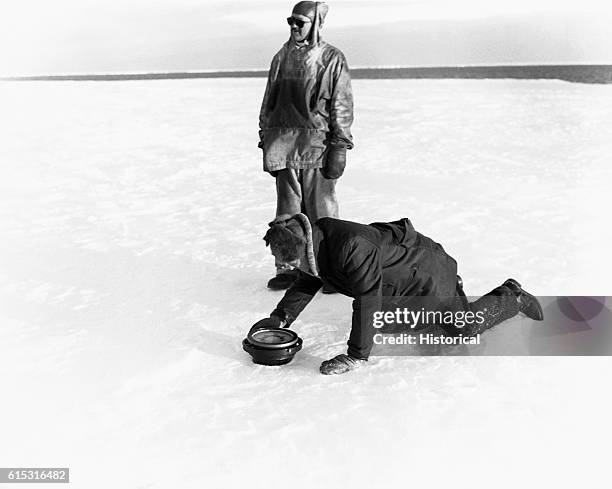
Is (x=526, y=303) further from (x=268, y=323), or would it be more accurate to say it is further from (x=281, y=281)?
(x=281, y=281)

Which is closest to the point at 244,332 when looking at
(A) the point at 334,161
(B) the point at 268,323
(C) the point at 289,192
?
(B) the point at 268,323

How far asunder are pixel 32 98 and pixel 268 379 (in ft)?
46.0

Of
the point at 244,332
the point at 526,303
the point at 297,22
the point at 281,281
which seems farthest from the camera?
the point at 281,281

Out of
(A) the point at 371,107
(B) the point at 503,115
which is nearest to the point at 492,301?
(B) the point at 503,115

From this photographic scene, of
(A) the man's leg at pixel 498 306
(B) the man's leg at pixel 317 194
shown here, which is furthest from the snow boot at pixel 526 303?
(B) the man's leg at pixel 317 194

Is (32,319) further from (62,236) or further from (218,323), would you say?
(62,236)

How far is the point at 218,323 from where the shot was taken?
12.4ft

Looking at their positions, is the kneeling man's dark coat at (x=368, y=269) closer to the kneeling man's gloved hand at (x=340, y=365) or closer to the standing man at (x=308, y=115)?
the kneeling man's gloved hand at (x=340, y=365)

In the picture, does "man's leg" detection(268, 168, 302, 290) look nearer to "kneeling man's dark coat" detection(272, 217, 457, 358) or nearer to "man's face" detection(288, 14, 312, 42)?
"man's face" detection(288, 14, 312, 42)

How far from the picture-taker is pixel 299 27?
12.4 feet

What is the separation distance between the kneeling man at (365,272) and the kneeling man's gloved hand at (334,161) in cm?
80

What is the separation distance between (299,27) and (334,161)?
32.3 inches

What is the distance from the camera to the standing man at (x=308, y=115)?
3.84 metres

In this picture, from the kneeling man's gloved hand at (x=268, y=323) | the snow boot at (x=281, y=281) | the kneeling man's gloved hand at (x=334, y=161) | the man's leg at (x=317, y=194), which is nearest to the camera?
the kneeling man's gloved hand at (x=268, y=323)
